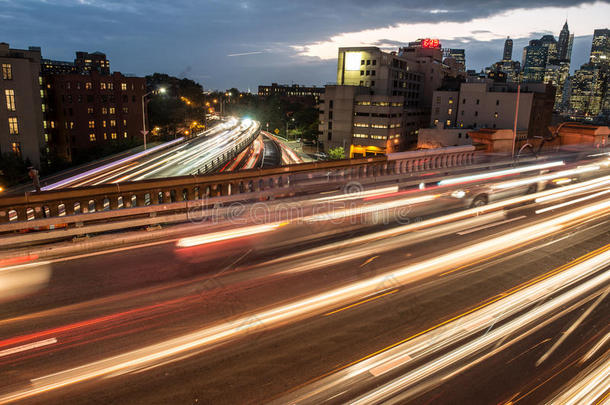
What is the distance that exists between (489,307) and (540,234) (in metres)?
5.10

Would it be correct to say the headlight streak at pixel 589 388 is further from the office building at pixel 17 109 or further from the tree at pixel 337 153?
the tree at pixel 337 153

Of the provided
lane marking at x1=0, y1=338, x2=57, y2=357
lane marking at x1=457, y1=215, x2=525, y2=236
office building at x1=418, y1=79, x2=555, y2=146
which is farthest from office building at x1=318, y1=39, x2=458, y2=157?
lane marking at x1=0, y1=338, x2=57, y2=357

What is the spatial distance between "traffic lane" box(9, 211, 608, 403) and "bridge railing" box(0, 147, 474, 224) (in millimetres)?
5017

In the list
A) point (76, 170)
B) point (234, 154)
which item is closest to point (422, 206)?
point (76, 170)

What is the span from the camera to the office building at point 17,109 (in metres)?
48.7

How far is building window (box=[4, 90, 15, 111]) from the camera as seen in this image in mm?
48963

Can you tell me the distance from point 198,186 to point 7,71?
180ft

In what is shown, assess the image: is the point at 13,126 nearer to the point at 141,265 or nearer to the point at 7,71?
the point at 7,71

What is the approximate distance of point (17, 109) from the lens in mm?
49844

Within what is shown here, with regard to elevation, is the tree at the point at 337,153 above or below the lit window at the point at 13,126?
below

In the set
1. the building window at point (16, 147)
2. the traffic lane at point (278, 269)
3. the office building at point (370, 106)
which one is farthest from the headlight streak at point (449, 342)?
the office building at point (370, 106)

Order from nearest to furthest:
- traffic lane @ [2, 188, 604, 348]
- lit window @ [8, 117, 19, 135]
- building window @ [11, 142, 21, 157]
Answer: traffic lane @ [2, 188, 604, 348], lit window @ [8, 117, 19, 135], building window @ [11, 142, 21, 157]

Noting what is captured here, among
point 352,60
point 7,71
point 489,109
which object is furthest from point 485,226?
point 352,60

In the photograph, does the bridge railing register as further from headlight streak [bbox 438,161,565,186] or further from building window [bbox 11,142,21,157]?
building window [bbox 11,142,21,157]
